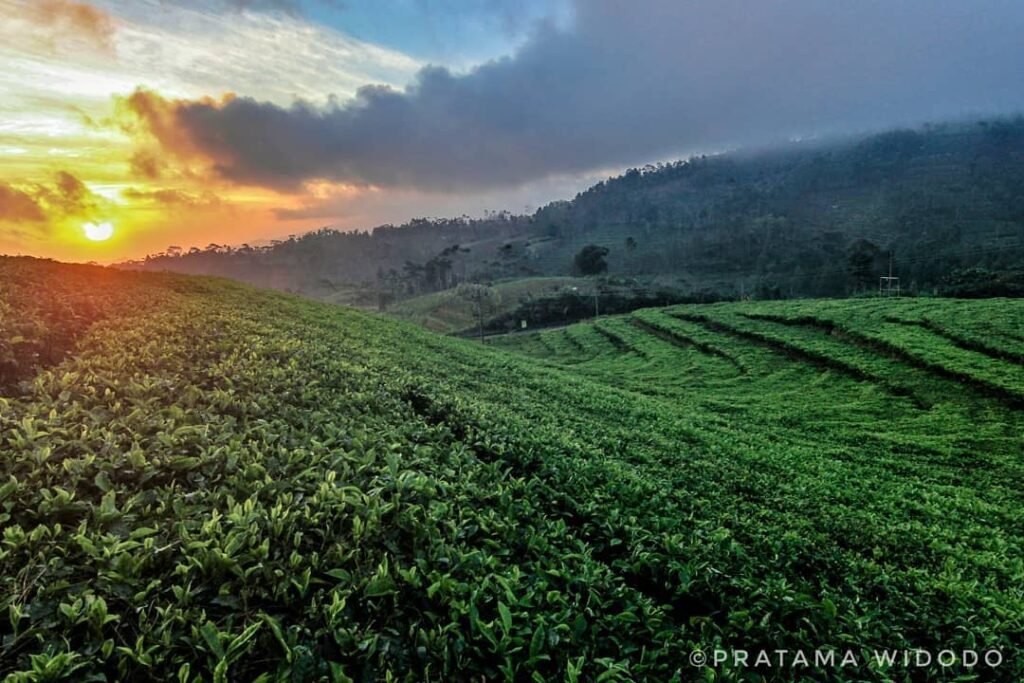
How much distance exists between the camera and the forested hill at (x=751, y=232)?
3014 inches

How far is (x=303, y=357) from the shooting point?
6.90 metres

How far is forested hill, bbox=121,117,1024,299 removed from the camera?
7656 centimetres

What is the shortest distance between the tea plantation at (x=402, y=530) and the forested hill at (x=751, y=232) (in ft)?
173

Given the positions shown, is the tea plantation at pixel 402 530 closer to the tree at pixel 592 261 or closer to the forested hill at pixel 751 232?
the forested hill at pixel 751 232

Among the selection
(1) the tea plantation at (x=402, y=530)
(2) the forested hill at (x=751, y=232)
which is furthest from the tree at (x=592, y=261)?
(1) the tea plantation at (x=402, y=530)

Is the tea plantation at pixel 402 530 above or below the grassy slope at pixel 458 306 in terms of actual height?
above

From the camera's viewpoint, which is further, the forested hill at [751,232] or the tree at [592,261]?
the tree at [592,261]

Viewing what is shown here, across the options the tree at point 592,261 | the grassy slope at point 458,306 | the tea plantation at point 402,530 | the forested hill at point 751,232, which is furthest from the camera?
the tree at point 592,261

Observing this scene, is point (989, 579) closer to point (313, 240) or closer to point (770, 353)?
point (770, 353)

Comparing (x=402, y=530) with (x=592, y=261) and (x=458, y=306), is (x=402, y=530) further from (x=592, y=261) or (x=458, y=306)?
(x=592, y=261)

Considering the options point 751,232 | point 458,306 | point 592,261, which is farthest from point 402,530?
point 751,232

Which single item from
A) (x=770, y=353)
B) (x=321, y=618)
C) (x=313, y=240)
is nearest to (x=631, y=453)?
(x=321, y=618)

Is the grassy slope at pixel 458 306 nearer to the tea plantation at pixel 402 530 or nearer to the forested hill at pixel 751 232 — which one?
the forested hill at pixel 751 232

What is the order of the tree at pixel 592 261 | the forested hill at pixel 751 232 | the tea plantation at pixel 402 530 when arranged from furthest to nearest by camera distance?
the tree at pixel 592 261 → the forested hill at pixel 751 232 → the tea plantation at pixel 402 530
